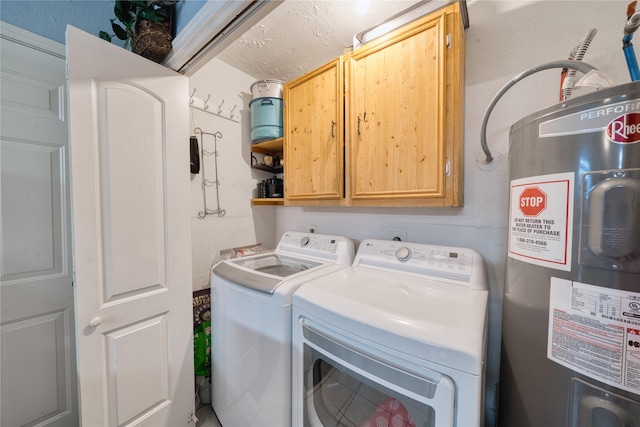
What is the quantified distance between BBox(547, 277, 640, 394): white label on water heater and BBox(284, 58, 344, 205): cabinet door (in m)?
1.09

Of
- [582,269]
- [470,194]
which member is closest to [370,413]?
[582,269]

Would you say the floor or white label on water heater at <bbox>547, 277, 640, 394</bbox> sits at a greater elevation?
white label on water heater at <bbox>547, 277, 640, 394</bbox>

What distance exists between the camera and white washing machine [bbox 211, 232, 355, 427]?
3.28 feet

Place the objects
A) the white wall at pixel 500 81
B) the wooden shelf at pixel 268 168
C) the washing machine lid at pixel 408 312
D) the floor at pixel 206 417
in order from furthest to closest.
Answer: the wooden shelf at pixel 268 168 < the floor at pixel 206 417 < the white wall at pixel 500 81 < the washing machine lid at pixel 408 312

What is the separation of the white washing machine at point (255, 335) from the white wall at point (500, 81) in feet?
2.46

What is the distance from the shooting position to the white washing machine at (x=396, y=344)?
0.62 m

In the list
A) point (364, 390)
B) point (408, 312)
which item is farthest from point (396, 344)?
point (364, 390)

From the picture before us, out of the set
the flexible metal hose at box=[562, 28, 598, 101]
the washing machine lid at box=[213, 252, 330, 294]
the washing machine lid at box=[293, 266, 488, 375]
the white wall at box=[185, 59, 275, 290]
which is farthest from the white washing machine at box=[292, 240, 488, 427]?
the white wall at box=[185, 59, 275, 290]

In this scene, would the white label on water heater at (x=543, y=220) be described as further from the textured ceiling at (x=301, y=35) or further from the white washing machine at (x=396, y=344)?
the textured ceiling at (x=301, y=35)

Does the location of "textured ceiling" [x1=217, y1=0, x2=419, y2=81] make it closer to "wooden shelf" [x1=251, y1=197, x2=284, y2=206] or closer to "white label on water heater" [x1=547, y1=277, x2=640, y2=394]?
"wooden shelf" [x1=251, y1=197, x2=284, y2=206]

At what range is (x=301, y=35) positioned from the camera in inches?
61.4

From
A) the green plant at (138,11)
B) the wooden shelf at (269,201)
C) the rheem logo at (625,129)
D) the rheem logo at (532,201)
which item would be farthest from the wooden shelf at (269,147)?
the rheem logo at (625,129)

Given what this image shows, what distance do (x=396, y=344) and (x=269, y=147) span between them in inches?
71.0

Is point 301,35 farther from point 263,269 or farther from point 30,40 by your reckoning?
point 263,269
